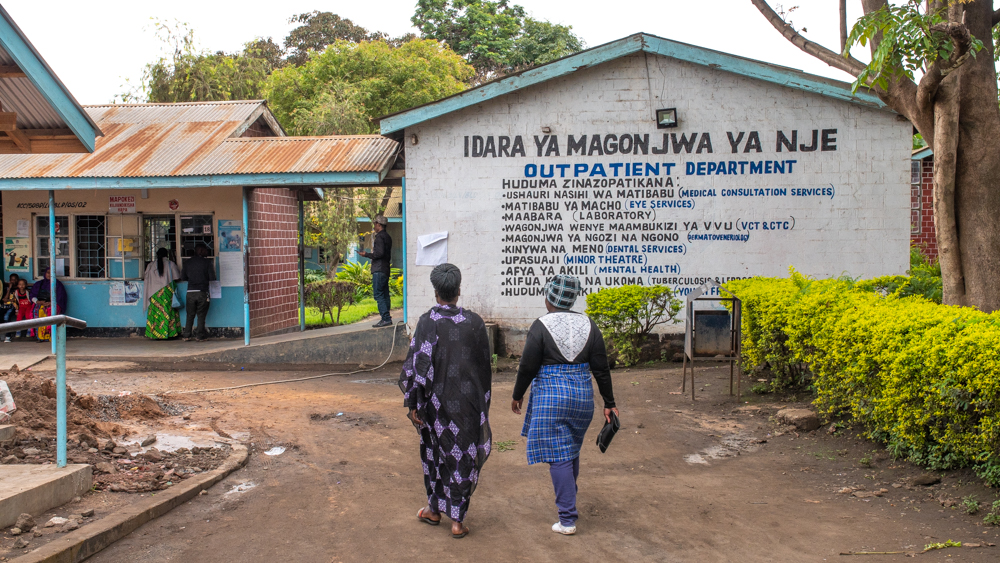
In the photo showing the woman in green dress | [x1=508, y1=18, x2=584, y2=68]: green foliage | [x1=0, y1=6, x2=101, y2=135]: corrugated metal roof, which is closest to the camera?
[x1=0, y1=6, x2=101, y2=135]: corrugated metal roof

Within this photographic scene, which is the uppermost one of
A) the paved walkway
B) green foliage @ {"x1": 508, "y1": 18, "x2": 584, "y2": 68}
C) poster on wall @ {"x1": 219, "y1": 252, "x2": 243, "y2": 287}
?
green foliage @ {"x1": 508, "y1": 18, "x2": 584, "y2": 68}

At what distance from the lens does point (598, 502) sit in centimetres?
540

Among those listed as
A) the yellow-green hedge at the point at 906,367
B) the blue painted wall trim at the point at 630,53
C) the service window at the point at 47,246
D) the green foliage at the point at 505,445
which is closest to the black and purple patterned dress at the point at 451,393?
the green foliage at the point at 505,445

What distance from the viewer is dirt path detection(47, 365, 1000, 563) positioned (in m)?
4.48

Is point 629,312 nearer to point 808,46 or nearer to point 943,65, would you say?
point 808,46

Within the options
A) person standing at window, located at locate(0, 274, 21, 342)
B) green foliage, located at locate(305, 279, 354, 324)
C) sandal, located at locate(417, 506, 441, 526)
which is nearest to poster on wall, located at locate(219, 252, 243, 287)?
green foliage, located at locate(305, 279, 354, 324)

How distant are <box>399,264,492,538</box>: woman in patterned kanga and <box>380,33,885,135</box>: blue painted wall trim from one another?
7.12 m

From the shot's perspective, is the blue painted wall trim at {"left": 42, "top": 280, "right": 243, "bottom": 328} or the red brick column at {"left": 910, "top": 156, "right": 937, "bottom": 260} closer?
the blue painted wall trim at {"left": 42, "top": 280, "right": 243, "bottom": 328}

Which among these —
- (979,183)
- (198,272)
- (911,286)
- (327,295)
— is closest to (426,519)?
(979,183)

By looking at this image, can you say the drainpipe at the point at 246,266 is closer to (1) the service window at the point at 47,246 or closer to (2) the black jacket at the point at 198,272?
(2) the black jacket at the point at 198,272

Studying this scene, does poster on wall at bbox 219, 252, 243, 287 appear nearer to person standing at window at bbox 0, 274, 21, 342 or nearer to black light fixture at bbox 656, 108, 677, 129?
person standing at window at bbox 0, 274, 21, 342

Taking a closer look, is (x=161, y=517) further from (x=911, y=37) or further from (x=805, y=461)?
(x=911, y=37)

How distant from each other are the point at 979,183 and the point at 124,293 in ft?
43.7

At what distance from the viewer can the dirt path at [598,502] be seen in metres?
4.48
